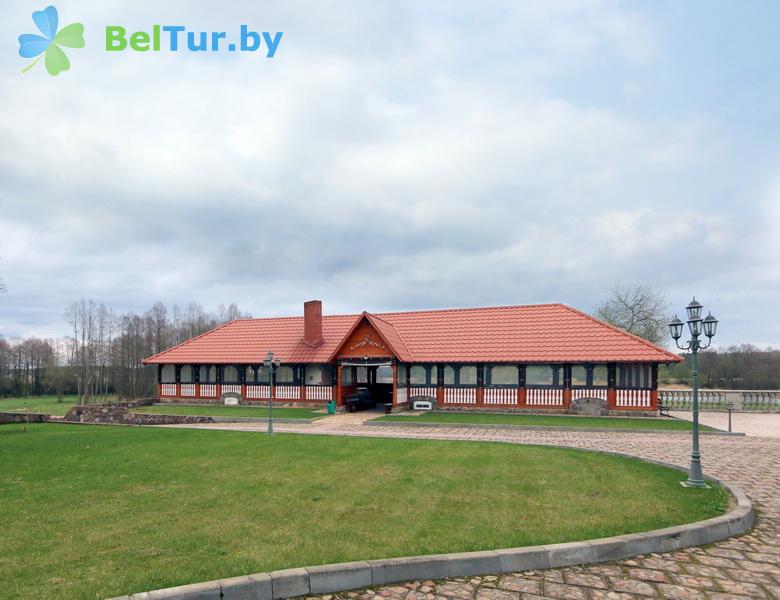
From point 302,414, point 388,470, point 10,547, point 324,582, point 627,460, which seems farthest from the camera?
point 302,414

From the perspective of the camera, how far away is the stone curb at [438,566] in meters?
4.69

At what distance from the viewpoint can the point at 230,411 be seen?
987 inches

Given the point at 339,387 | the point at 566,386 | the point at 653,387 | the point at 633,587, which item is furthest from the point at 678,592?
the point at 339,387

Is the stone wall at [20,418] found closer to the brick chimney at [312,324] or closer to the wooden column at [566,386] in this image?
the brick chimney at [312,324]

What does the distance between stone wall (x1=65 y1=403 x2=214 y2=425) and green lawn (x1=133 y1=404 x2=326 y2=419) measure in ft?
4.08

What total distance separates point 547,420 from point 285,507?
49.9 feet

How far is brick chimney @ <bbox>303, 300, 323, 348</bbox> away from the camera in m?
28.3

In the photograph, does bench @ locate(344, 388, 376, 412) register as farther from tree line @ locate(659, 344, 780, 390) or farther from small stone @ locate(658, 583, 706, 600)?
tree line @ locate(659, 344, 780, 390)

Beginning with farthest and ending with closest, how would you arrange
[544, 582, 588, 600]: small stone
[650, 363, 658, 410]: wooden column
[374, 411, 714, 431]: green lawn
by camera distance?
[650, 363, 658, 410]: wooden column < [374, 411, 714, 431]: green lawn < [544, 582, 588, 600]: small stone

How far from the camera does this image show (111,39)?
12242 mm

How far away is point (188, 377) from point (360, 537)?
26.4m

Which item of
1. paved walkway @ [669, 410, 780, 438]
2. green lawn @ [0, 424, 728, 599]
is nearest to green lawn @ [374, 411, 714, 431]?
paved walkway @ [669, 410, 780, 438]

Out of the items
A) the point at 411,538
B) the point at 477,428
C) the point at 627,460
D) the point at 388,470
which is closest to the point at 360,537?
the point at 411,538

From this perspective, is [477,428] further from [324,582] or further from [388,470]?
[324,582]
